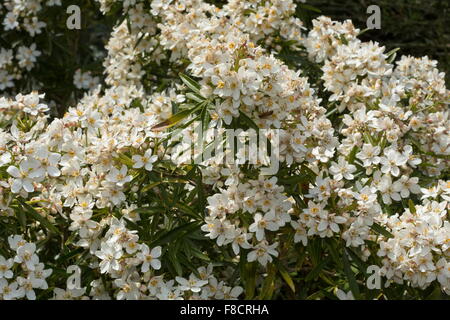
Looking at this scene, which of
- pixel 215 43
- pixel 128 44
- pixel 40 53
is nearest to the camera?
pixel 215 43

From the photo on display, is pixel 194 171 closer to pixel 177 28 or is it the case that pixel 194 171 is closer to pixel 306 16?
pixel 177 28

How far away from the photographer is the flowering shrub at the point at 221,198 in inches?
94.9

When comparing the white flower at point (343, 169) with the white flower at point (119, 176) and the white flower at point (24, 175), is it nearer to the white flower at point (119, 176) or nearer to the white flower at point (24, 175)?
the white flower at point (119, 176)

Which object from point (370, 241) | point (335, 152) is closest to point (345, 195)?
point (370, 241)

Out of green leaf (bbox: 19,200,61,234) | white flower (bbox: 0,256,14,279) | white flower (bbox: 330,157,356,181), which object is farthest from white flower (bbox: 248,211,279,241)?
white flower (bbox: 0,256,14,279)

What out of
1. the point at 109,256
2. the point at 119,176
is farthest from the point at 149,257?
the point at 119,176

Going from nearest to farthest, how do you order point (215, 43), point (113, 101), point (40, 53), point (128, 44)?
point (215, 43), point (113, 101), point (128, 44), point (40, 53)

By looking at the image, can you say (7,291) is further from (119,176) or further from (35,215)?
(119,176)

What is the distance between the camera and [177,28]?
3.29 m

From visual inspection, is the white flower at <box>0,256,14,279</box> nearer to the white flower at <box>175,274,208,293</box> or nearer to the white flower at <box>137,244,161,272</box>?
the white flower at <box>137,244,161,272</box>

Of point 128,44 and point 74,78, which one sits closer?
point 128,44

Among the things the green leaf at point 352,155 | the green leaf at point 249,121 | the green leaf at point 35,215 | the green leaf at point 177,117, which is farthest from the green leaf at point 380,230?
the green leaf at point 35,215
